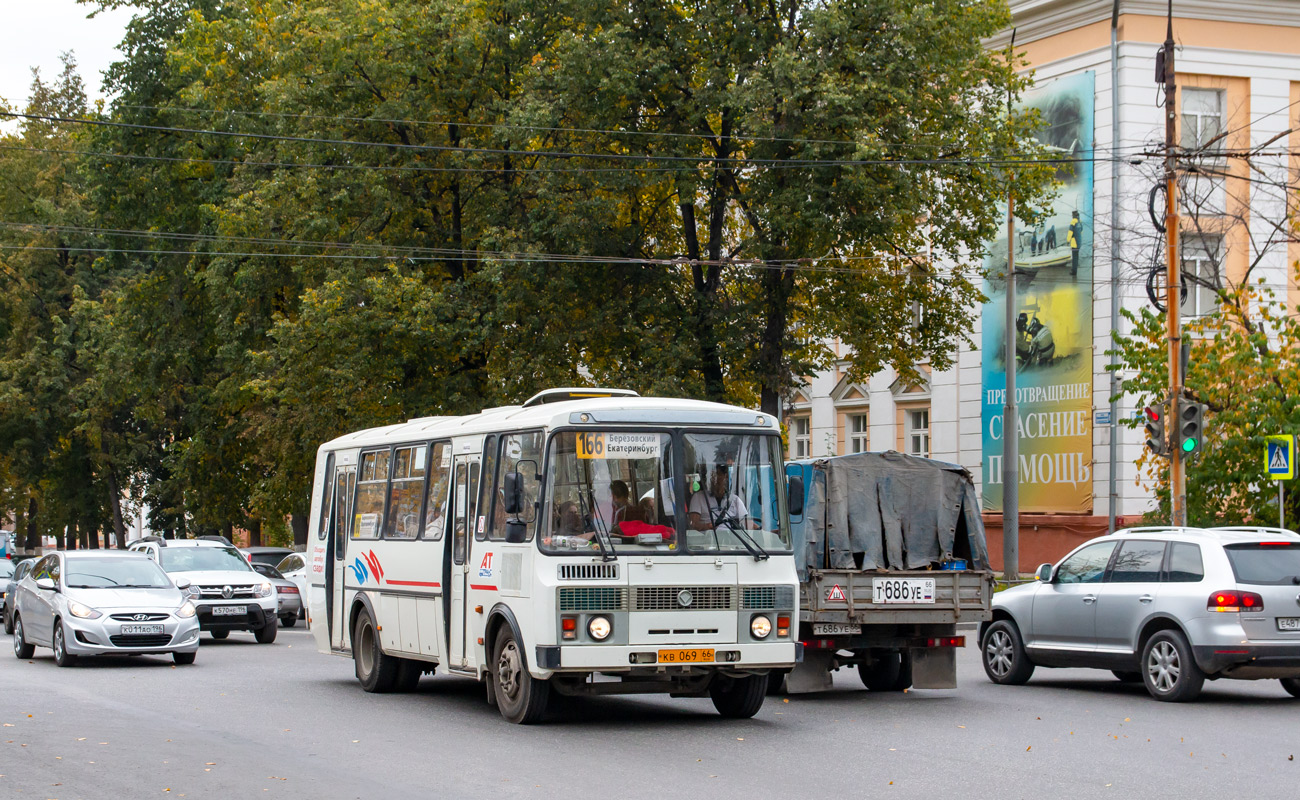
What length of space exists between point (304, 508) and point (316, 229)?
11.0 m

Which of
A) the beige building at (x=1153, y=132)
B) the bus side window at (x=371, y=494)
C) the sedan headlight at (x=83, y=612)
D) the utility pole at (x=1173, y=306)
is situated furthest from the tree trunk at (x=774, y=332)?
the sedan headlight at (x=83, y=612)

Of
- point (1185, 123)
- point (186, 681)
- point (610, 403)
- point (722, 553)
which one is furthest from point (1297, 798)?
point (1185, 123)

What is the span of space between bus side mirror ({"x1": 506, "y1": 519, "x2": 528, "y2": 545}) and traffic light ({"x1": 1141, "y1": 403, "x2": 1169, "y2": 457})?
41.9 feet

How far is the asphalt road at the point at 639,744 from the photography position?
1005 centimetres

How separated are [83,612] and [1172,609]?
13.4 meters

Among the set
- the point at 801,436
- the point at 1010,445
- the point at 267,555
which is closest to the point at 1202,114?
the point at 1010,445

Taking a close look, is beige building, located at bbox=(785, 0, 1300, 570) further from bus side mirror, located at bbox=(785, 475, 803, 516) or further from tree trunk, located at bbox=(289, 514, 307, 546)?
bus side mirror, located at bbox=(785, 475, 803, 516)

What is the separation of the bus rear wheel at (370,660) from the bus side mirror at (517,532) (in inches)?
163

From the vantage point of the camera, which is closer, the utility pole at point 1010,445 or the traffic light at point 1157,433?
the traffic light at point 1157,433

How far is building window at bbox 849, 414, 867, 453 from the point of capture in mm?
43031

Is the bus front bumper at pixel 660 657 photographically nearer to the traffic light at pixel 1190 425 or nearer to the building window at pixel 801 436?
the traffic light at pixel 1190 425

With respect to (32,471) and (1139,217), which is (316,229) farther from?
(32,471)

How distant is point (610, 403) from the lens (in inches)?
536

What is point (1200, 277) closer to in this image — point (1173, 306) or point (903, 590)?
point (1173, 306)
